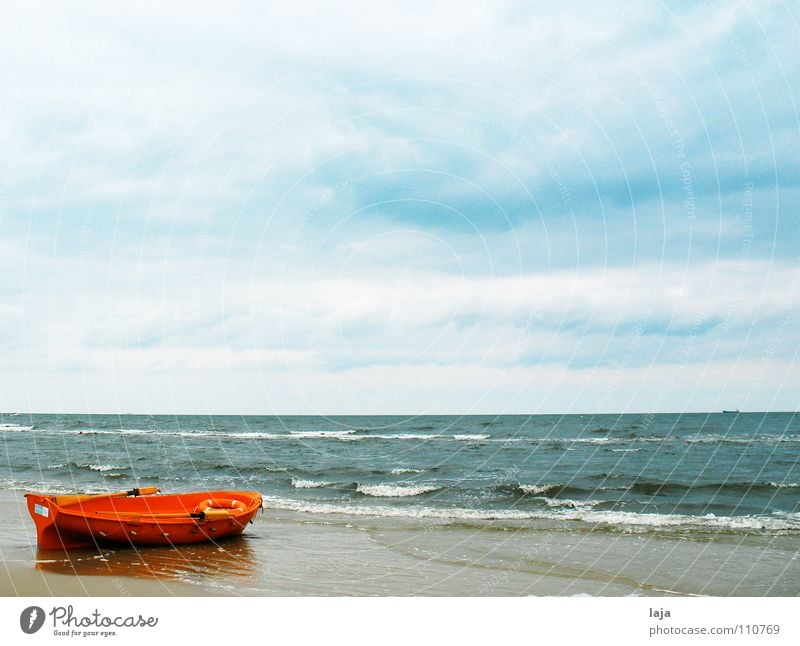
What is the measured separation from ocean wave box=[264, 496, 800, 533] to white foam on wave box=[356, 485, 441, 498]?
3.26 metres

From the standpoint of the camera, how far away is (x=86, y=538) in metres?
14.3

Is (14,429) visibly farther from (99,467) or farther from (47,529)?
(47,529)

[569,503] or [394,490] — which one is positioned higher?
[569,503]

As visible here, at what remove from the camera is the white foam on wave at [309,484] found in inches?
1115

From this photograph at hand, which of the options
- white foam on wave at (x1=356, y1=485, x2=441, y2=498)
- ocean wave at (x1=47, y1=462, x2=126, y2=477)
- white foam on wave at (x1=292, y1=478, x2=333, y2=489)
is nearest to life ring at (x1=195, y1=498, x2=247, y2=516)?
white foam on wave at (x1=356, y1=485, x2=441, y2=498)

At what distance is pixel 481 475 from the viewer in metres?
32.1

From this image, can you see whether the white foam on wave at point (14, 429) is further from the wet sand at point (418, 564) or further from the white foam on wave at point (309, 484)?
the wet sand at point (418, 564)

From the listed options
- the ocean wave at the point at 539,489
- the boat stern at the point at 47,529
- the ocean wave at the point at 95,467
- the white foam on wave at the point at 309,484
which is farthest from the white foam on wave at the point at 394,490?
the ocean wave at the point at 95,467

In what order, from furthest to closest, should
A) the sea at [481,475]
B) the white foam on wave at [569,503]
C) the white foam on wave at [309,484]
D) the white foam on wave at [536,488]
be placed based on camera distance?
1. the white foam on wave at [309,484]
2. the white foam on wave at [536,488]
3. the white foam on wave at [569,503]
4. the sea at [481,475]

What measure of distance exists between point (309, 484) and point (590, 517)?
13.0m

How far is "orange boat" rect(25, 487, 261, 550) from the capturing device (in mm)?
13859

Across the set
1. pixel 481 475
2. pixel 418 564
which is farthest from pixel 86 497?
pixel 481 475

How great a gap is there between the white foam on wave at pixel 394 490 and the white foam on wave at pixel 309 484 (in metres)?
1.77

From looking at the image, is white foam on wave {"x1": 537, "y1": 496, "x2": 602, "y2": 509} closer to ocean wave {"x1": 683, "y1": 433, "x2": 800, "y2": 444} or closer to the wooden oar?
the wooden oar
